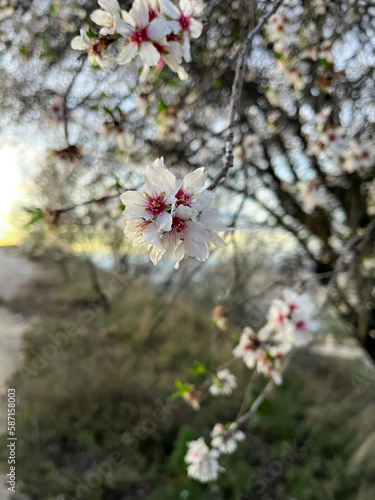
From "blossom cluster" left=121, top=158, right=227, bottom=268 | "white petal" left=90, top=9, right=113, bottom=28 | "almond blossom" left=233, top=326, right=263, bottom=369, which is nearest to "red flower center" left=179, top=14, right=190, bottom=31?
"white petal" left=90, top=9, right=113, bottom=28

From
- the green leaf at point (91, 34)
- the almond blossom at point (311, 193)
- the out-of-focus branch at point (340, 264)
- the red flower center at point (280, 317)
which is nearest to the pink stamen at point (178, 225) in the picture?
the green leaf at point (91, 34)

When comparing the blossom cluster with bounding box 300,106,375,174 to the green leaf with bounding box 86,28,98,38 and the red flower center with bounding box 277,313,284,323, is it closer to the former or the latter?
the red flower center with bounding box 277,313,284,323

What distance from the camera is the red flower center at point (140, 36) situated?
20.4 inches

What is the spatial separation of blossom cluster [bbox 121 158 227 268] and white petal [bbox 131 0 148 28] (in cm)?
22

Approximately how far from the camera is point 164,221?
41 cm

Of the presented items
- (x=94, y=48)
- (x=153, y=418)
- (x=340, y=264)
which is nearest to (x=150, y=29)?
(x=94, y=48)

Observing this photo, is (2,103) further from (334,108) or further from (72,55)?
(334,108)

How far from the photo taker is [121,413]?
2.81m

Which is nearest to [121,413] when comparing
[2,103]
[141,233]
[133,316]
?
[133,316]

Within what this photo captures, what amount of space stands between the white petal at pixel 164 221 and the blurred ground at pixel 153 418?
95cm

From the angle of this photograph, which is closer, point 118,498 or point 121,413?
point 118,498

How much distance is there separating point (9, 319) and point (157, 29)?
3.82 metres

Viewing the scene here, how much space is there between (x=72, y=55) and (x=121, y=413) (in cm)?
236

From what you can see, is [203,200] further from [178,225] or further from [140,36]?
[140,36]
